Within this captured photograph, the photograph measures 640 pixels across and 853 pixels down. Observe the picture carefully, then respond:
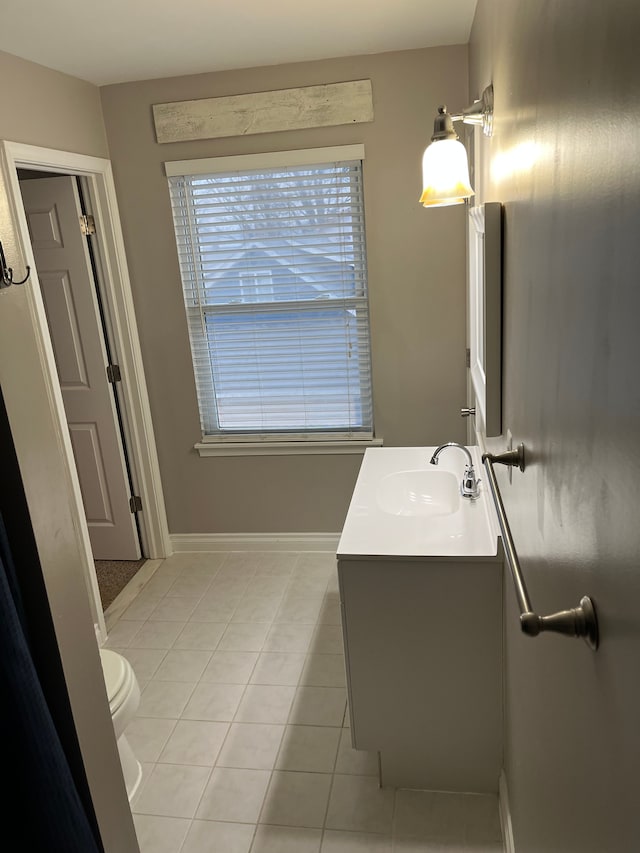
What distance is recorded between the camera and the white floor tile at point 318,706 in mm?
2430

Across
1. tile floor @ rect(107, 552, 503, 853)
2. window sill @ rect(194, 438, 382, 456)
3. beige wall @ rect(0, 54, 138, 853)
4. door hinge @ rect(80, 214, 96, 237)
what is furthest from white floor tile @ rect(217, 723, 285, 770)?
door hinge @ rect(80, 214, 96, 237)

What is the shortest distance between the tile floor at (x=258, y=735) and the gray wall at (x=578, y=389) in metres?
0.76

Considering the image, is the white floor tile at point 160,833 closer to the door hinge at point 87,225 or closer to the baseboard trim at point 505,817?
the baseboard trim at point 505,817

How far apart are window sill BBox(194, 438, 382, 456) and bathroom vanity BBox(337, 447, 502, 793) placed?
133 cm

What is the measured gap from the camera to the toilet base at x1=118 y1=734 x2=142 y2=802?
2170 mm

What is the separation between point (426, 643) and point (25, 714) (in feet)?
3.90

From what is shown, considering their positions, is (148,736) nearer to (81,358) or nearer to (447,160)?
(81,358)

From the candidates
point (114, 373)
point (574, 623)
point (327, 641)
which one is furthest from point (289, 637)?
point (574, 623)

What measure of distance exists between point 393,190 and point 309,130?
480 millimetres

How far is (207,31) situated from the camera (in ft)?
8.39

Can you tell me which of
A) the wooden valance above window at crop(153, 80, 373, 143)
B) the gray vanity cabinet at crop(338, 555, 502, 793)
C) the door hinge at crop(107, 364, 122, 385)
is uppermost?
the wooden valance above window at crop(153, 80, 373, 143)

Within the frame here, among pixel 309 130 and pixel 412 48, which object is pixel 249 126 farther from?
pixel 412 48

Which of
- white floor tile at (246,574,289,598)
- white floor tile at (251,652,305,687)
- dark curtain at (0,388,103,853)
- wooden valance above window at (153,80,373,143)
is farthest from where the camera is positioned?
white floor tile at (246,574,289,598)

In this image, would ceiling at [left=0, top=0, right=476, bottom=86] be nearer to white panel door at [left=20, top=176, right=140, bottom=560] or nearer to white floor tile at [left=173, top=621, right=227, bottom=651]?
white panel door at [left=20, top=176, right=140, bottom=560]
